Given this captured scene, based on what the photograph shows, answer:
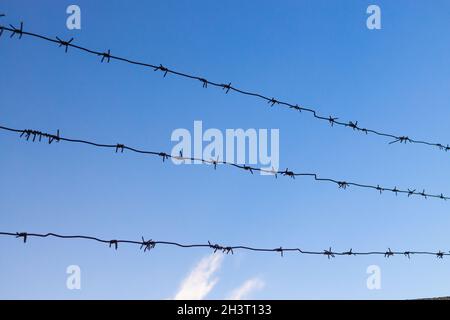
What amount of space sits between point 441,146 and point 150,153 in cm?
370
